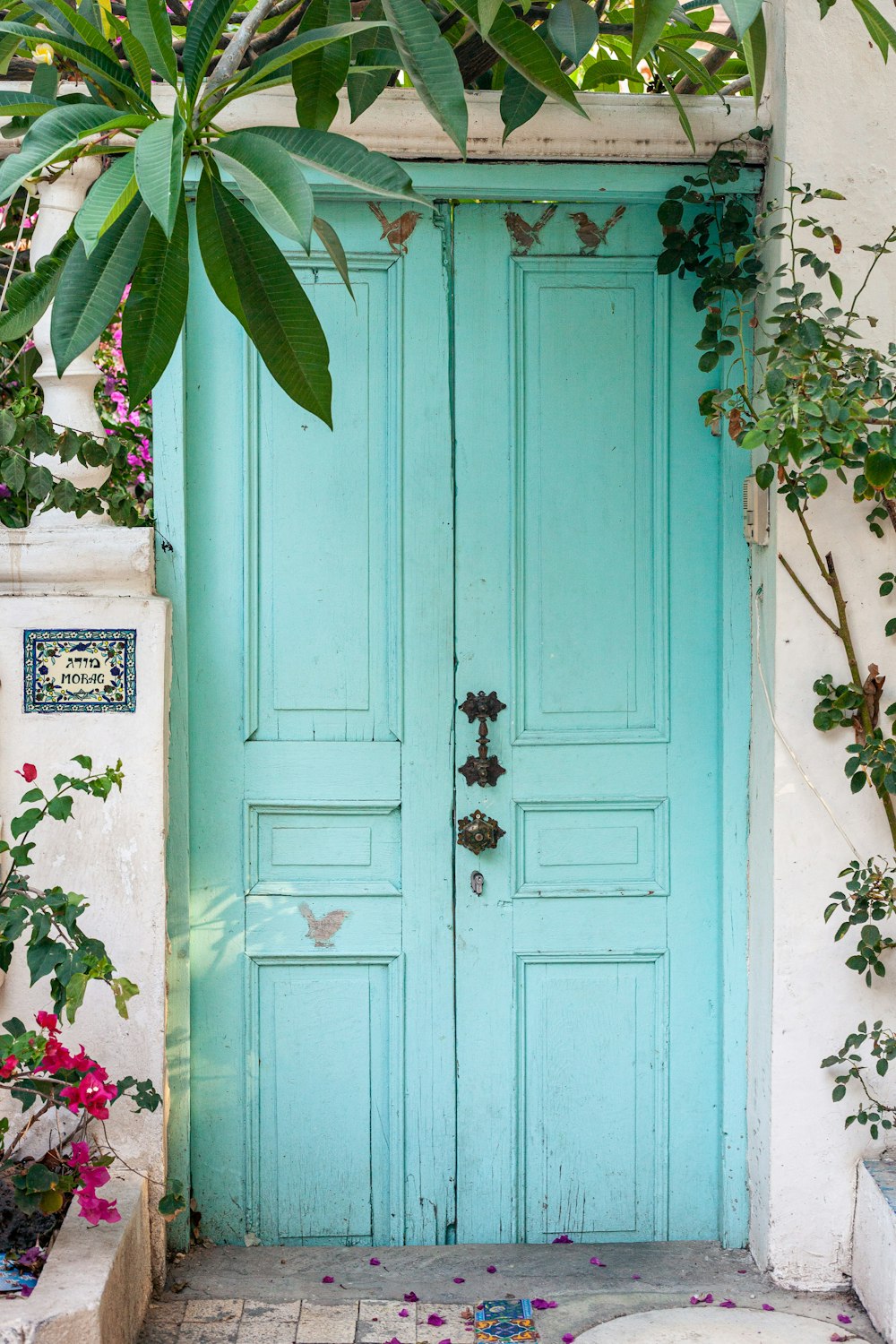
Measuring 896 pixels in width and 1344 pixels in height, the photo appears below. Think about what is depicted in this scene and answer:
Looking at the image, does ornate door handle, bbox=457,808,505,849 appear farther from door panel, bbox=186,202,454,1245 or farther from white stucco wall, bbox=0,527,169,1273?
white stucco wall, bbox=0,527,169,1273

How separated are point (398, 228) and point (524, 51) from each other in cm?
93

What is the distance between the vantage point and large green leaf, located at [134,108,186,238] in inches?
50.9

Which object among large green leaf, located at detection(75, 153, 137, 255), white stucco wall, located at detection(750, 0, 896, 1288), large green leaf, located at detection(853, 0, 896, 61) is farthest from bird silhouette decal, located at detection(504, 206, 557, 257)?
large green leaf, located at detection(75, 153, 137, 255)

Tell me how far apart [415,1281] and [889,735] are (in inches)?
62.1

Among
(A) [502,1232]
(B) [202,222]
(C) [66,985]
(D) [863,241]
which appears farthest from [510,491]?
(A) [502,1232]

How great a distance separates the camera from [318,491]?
8.84 feet

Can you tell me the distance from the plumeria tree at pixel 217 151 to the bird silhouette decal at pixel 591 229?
2.63 ft

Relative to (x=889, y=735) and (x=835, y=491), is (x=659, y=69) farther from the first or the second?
(x=889, y=735)

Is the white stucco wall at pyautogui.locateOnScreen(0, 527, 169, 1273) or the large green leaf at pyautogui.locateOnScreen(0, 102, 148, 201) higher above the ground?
the large green leaf at pyautogui.locateOnScreen(0, 102, 148, 201)

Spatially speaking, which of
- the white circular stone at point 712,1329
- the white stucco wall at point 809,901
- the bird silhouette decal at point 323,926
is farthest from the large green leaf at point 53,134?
the white circular stone at point 712,1329

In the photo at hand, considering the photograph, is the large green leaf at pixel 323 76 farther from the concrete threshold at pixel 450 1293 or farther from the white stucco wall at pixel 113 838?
the concrete threshold at pixel 450 1293

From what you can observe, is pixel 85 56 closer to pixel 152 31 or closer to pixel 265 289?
pixel 152 31

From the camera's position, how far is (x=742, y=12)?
55.1 inches

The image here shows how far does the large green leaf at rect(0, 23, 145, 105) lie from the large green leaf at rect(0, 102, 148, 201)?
0.11 meters
